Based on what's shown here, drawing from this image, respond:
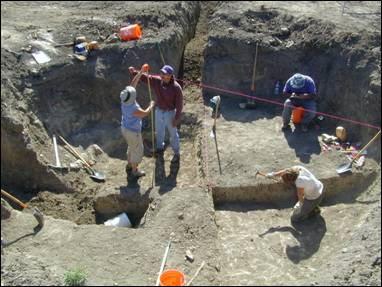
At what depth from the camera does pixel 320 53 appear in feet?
37.6

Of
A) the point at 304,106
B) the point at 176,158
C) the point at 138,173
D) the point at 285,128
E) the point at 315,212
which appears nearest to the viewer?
the point at 315,212

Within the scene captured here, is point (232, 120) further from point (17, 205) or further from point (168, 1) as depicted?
point (17, 205)

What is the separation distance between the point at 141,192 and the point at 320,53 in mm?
5460

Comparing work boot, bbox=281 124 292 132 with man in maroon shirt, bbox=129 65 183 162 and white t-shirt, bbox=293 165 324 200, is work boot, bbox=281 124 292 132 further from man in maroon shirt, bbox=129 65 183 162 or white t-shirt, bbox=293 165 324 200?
white t-shirt, bbox=293 165 324 200

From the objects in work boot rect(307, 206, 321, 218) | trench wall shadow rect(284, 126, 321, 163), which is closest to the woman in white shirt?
work boot rect(307, 206, 321, 218)

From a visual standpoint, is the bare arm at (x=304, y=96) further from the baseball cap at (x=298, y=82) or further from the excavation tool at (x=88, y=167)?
the excavation tool at (x=88, y=167)

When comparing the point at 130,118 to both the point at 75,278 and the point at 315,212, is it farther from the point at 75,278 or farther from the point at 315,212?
the point at 315,212

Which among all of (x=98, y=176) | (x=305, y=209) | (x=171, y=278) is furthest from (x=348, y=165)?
(x=98, y=176)

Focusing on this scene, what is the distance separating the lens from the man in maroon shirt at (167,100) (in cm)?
920

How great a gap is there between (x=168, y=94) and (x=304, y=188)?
3.05 metres

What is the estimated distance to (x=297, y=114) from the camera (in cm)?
1038

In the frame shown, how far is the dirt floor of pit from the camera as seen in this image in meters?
7.15

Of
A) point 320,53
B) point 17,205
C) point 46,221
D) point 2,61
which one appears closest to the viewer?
point 46,221

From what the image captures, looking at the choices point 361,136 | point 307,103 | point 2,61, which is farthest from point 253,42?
point 2,61
